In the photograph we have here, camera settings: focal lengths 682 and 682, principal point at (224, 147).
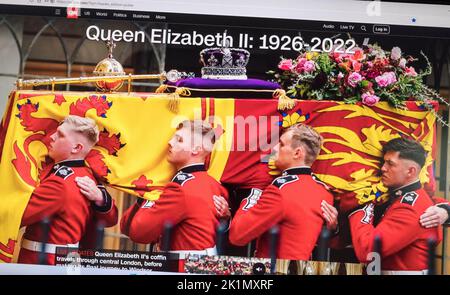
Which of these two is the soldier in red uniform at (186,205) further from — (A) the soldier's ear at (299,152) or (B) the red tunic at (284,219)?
(A) the soldier's ear at (299,152)

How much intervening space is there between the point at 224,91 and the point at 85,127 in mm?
564

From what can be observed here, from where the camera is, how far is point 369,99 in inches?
106

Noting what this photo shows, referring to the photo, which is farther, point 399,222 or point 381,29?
point 381,29

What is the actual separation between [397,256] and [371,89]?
26.3 inches

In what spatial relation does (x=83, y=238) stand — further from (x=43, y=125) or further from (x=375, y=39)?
(x=375, y=39)

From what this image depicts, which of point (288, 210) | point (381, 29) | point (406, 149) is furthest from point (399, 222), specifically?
point (381, 29)

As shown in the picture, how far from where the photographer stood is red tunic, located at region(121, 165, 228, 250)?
2.64 metres

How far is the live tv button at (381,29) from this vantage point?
2802 millimetres

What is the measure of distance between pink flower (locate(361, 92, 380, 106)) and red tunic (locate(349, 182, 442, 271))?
36 cm

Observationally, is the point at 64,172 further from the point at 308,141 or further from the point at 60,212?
the point at 308,141

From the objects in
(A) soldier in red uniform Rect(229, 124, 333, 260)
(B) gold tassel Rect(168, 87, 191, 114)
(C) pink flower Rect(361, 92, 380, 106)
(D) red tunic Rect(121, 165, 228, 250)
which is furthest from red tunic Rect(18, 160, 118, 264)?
(C) pink flower Rect(361, 92, 380, 106)

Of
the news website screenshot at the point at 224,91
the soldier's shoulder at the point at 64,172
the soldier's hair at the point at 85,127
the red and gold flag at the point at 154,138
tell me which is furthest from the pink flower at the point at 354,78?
the soldier's shoulder at the point at 64,172

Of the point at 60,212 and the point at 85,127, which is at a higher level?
the point at 85,127

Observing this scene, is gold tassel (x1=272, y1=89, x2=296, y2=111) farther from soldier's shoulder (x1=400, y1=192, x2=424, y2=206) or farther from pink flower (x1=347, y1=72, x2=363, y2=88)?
soldier's shoulder (x1=400, y1=192, x2=424, y2=206)
